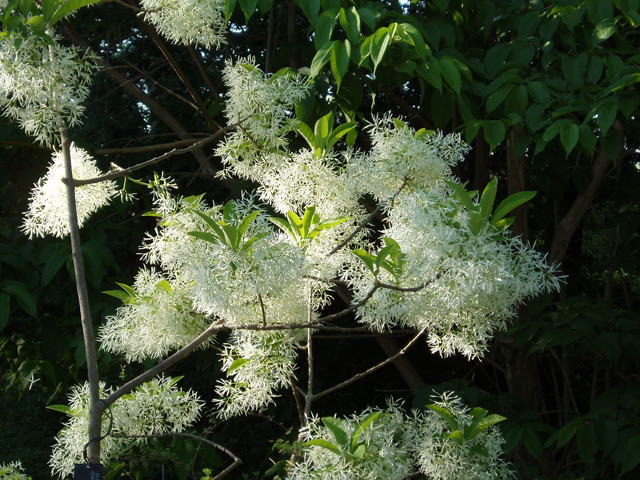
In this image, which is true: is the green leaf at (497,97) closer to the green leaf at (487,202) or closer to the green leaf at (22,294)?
the green leaf at (487,202)

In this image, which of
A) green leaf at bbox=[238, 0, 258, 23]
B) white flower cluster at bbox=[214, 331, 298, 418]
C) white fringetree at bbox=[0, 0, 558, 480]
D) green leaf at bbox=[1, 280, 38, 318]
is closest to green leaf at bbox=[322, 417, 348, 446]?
white fringetree at bbox=[0, 0, 558, 480]

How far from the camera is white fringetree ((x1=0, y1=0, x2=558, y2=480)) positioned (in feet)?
3.54

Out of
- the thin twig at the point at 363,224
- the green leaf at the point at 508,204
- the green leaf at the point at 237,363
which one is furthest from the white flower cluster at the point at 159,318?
the green leaf at the point at 508,204

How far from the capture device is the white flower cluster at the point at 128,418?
1.52m

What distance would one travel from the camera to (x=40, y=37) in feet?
3.95

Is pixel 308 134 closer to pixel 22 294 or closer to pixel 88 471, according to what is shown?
pixel 88 471

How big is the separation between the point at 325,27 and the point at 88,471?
3.78 ft

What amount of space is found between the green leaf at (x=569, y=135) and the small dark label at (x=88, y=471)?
4.29 feet

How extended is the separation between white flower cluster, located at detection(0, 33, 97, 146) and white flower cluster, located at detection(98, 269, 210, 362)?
0.42 meters

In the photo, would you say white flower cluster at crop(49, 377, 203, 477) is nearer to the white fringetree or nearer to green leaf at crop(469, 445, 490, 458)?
the white fringetree

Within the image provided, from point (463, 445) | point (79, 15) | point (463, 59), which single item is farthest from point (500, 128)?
point (79, 15)

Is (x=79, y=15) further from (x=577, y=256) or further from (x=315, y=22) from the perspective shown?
(x=577, y=256)

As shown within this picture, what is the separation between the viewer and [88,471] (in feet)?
3.97

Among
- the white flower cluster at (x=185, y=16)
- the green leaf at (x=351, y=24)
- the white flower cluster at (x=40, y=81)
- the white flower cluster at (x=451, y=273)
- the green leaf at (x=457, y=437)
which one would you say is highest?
the white flower cluster at (x=185, y=16)
